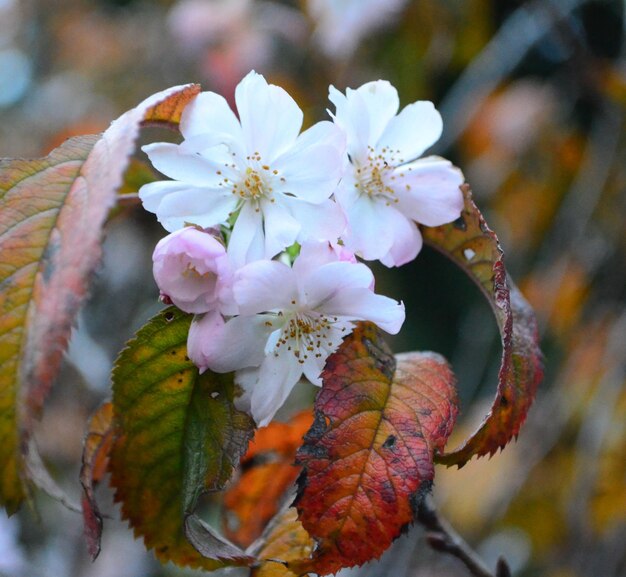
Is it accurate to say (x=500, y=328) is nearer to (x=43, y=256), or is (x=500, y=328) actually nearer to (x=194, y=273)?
(x=194, y=273)

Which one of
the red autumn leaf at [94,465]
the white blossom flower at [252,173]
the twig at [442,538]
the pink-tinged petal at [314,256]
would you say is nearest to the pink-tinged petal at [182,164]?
the white blossom flower at [252,173]

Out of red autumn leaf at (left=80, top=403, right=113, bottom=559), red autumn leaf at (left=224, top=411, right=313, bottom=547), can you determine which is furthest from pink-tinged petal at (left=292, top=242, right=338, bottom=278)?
red autumn leaf at (left=224, top=411, right=313, bottom=547)

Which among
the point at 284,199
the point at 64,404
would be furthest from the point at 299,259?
the point at 64,404

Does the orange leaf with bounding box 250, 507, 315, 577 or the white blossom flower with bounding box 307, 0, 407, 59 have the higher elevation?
the white blossom flower with bounding box 307, 0, 407, 59

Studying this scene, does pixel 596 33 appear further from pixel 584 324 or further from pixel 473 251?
pixel 473 251

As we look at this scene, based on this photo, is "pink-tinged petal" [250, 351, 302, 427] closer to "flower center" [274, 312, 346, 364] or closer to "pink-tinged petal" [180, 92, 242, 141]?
"flower center" [274, 312, 346, 364]

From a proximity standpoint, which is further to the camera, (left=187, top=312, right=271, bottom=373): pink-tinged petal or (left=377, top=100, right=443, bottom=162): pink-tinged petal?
(left=377, top=100, right=443, bottom=162): pink-tinged petal

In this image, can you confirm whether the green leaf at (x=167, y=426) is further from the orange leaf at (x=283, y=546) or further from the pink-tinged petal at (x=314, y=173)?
the pink-tinged petal at (x=314, y=173)

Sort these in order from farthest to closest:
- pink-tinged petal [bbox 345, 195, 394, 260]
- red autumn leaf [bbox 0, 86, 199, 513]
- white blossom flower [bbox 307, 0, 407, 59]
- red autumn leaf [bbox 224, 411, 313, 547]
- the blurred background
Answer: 1. white blossom flower [bbox 307, 0, 407, 59]
2. the blurred background
3. red autumn leaf [bbox 224, 411, 313, 547]
4. pink-tinged petal [bbox 345, 195, 394, 260]
5. red autumn leaf [bbox 0, 86, 199, 513]
